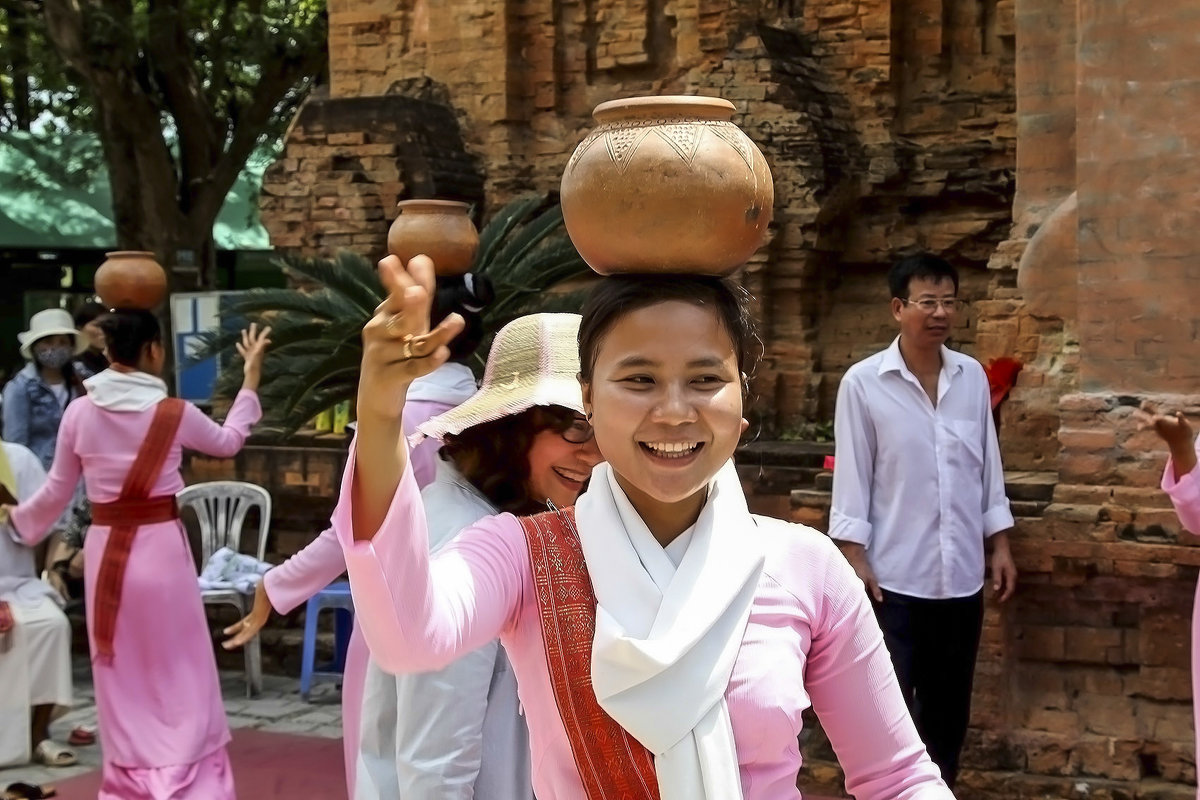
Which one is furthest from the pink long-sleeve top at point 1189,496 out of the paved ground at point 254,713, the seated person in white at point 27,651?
the seated person in white at point 27,651

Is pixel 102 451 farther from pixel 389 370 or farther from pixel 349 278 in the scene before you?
pixel 389 370

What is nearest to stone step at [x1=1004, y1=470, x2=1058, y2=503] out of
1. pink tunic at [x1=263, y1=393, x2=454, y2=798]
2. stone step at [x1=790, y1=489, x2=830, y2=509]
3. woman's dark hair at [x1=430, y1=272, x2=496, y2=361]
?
stone step at [x1=790, y1=489, x2=830, y2=509]

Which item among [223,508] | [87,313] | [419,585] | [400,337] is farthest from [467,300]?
[87,313]

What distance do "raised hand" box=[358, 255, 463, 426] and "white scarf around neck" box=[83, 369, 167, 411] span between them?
4474 millimetres

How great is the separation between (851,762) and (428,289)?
952mm

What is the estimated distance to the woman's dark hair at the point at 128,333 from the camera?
599 cm

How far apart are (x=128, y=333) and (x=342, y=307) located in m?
1.59

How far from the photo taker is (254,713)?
26.0 ft

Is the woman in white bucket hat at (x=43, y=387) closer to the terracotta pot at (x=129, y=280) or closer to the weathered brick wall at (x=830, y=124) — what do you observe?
the weathered brick wall at (x=830, y=124)

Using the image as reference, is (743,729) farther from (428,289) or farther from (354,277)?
(354,277)

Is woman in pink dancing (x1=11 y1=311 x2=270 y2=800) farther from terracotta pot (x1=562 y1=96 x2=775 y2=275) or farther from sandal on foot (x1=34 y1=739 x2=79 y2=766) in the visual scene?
terracotta pot (x1=562 y1=96 x2=775 y2=275)

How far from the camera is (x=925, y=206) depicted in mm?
10219

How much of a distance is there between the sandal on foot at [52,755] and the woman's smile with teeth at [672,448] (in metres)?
5.81

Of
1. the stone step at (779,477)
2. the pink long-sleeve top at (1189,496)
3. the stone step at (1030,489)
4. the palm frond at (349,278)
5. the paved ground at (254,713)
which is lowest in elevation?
the paved ground at (254,713)
